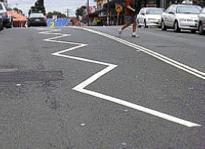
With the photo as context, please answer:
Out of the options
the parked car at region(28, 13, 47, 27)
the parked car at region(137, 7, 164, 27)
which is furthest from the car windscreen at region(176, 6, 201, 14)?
the parked car at region(28, 13, 47, 27)

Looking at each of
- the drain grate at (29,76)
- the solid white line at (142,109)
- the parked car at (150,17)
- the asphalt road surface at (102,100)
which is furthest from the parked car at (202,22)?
the solid white line at (142,109)

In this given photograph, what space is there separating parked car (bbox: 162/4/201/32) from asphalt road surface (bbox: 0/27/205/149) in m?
13.4

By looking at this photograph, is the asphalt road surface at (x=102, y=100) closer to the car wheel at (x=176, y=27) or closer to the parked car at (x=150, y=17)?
the car wheel at (x=176, y=27)

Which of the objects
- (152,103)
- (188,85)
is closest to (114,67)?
(188,85)

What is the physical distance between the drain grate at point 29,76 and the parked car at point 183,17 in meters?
18.1

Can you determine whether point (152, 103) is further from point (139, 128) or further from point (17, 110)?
point (17, 110)

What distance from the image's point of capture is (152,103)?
28.3 ft

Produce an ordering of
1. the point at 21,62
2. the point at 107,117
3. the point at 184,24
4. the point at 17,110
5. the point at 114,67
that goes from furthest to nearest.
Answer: the point at 184,24 → the point at 21,62 → the point at 114,67 → the point at 17,110 → the point at 107,117

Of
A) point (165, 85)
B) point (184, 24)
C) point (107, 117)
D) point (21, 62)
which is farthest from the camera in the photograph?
point (184, 24)

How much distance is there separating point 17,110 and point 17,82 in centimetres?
240

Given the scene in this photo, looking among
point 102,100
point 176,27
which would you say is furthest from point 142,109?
point 176,27

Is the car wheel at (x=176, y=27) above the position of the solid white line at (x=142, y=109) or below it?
above

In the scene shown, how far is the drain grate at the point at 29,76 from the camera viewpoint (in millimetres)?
10852

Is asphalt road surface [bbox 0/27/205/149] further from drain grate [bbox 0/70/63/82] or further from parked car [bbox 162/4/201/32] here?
parked car [bbox 162/4/201/32]
